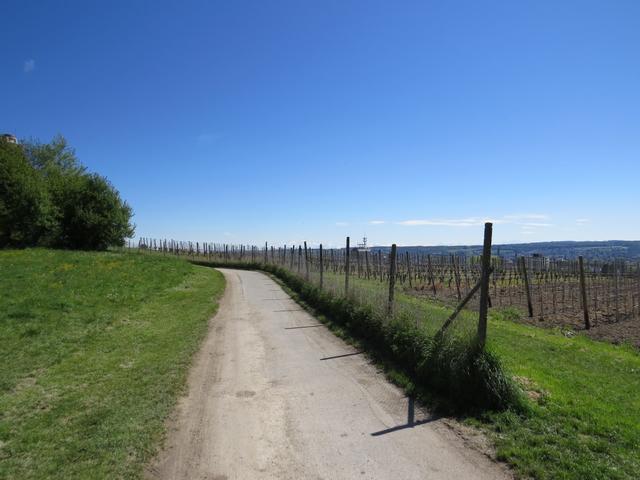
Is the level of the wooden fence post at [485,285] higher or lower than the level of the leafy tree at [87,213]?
lower

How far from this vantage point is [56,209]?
121 ft

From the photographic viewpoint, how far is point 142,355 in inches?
314

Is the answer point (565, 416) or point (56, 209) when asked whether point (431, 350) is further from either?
point (56, 209)

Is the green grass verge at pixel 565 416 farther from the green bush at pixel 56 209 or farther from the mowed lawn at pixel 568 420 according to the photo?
the green bush at pixel 56 209

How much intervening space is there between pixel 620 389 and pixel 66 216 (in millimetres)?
43568

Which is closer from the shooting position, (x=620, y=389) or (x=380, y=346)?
(x=620, y=389)

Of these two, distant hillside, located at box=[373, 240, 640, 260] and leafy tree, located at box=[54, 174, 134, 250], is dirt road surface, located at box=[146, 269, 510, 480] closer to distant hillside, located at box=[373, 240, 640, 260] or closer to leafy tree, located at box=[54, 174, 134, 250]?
distant hillside, located at box=[373, 240, 640, 260]

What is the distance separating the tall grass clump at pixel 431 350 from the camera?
17.8 ft

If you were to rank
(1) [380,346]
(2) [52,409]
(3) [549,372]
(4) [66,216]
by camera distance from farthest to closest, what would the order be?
(4) [66,216] → (1) [380,346] → (3) [549,372] → (2) [52,409]

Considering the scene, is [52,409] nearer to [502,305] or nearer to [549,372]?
[549,372]

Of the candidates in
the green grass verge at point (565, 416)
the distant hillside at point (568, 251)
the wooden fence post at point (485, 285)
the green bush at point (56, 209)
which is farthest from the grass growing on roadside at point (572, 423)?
the green bush at point (56, 209)

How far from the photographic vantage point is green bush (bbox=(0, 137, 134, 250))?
32.6 meters

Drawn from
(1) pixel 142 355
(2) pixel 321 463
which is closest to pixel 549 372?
(2) pixel 321 463

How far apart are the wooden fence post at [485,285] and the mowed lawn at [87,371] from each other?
4.43 m
